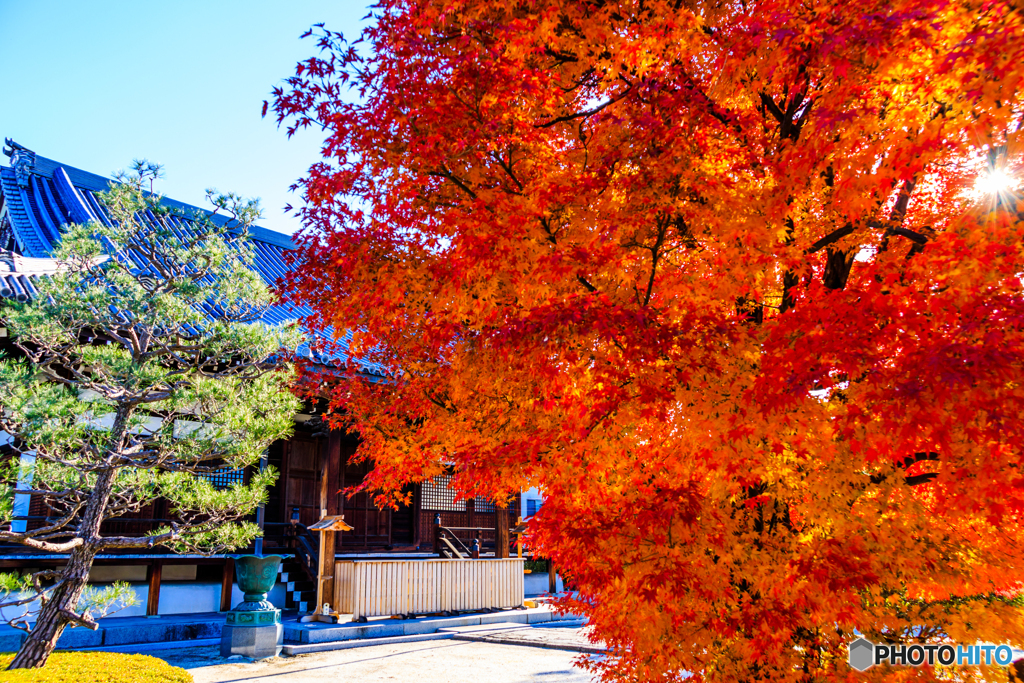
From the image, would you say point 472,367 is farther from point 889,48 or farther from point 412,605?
point 412,605

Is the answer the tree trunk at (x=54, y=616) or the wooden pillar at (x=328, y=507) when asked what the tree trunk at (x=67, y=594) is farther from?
the wooden pillar at (x=328, y=507)

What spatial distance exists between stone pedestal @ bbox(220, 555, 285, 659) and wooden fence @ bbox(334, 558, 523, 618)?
1.87 meters

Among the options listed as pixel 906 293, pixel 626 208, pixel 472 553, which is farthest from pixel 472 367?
pixel 472 553

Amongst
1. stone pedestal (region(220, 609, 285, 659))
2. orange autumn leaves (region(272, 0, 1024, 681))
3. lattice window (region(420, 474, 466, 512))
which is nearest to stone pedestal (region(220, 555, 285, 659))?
stone pedestal (region(220, 609, 285, 659))

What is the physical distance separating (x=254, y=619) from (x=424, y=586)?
174 inches

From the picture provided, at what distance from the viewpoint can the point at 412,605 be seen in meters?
14.1

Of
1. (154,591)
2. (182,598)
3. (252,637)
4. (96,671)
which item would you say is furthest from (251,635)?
(96,671)

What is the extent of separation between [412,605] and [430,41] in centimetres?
1202

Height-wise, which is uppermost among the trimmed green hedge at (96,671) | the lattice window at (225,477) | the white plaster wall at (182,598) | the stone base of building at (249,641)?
the lattice window at (225,477)

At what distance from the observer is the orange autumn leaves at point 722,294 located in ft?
12.0

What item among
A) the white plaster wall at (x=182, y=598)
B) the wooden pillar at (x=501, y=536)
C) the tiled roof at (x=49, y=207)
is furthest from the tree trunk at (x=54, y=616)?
the wooden pillar at (x=501, y=536)

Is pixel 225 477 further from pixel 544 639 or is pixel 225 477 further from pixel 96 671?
pixel 96 671

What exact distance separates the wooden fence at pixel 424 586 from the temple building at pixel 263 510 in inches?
40.3

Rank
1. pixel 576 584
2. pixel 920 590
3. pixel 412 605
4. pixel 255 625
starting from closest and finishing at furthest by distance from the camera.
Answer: pixel 920 590 → pixel 576 584 → pixel 255 625 → pixel 412 605
